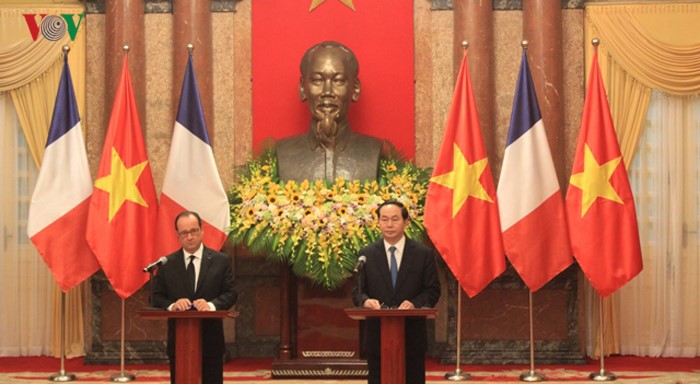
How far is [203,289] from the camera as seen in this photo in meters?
6.24

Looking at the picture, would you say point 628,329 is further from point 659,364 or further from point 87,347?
point 87,347

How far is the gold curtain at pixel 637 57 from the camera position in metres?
9.93

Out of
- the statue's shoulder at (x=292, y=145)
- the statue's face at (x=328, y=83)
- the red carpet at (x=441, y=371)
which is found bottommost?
the red carpet at (x=441, y=371)

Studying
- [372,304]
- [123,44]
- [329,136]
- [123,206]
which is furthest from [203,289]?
[123,44]

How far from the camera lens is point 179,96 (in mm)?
10008

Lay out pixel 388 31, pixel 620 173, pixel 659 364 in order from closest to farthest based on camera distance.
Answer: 1. pixel 620 173
2. pixel 659 364
3. pixel 388 31

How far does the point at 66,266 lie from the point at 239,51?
8.47 ft

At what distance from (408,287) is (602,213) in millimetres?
3083

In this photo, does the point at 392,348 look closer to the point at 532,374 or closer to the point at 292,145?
the point at 532,374

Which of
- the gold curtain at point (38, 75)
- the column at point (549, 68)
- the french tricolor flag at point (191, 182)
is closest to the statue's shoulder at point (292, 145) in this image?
the french tricolor flag at point (191, 182)

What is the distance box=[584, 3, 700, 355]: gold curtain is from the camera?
993 centimetres

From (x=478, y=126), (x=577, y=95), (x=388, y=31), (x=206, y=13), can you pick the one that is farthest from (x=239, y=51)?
(x=577, y=95)

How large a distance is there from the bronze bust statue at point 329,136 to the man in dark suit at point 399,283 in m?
3.12

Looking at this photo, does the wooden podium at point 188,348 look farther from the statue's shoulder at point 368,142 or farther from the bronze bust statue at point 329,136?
the statue's shoulder at point 368,142
